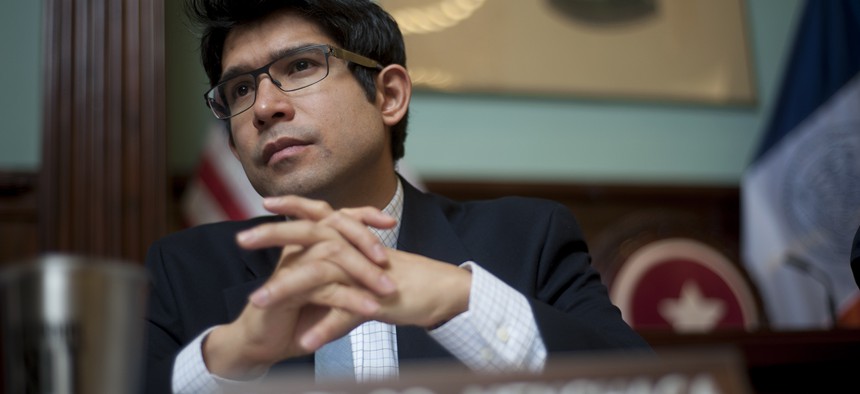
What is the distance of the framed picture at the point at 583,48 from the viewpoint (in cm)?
303

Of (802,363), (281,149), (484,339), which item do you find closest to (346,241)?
(484,339)

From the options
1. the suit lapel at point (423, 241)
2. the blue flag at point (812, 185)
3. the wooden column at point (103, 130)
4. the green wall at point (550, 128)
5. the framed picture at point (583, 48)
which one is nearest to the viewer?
the suit lapel at point (423, 241)

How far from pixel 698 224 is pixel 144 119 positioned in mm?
1834

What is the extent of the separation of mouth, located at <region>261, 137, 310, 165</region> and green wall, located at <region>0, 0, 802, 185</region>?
1414mm

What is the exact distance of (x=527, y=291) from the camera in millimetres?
1379

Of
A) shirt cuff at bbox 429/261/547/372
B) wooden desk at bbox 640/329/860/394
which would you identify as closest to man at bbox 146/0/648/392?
shirt cuff at bbox 429/261/547/372

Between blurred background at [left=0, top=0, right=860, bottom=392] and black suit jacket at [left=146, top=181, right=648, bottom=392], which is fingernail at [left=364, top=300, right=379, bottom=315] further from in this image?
blurred background at [left=0, top=0, right=860, bottom=392]

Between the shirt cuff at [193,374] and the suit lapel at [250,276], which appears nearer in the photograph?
the shirt cuff at [193,374]

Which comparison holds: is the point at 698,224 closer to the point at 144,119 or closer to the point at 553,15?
the point at 553,15

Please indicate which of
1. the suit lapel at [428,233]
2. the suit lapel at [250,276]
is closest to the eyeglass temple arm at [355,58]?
the suit lapel at [428,233]

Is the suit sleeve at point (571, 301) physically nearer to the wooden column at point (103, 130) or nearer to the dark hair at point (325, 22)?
the dark hair at point (325, 22)

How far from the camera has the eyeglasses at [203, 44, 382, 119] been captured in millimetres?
1427

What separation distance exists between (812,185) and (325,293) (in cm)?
243

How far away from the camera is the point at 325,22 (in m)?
1.51
